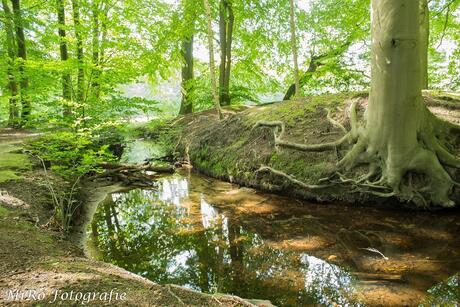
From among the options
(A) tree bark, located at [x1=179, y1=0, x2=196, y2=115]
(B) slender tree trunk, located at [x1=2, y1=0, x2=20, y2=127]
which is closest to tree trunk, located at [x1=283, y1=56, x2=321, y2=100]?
(A) tree bark, located at [x1=179, y1=0, x2=196, y2=115]

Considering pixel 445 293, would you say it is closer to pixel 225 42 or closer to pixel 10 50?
pixel 225 42

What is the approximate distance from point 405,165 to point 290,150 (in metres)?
2.39

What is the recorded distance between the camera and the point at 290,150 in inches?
272

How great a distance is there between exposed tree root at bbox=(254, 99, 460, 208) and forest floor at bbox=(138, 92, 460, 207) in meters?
0.16

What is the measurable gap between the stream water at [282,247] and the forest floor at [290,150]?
32cm

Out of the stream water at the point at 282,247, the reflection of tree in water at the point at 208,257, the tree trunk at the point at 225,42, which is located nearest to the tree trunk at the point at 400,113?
the stream water at the point at 282,247

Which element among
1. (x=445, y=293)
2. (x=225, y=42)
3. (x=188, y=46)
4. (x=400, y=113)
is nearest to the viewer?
(x=445, y=293)

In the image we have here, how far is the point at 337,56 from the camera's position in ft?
44.3

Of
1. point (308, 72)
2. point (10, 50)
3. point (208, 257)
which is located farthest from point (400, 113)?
point (10, 50)

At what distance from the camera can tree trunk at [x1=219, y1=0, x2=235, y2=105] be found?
41.8 ft

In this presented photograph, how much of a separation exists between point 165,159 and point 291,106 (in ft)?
15.4

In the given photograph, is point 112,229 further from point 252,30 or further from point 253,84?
point 253,84

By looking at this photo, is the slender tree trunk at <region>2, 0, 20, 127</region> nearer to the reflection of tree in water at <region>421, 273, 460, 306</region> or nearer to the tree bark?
the tree bark

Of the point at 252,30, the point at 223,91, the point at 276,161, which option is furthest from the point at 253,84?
the point at 276,161
